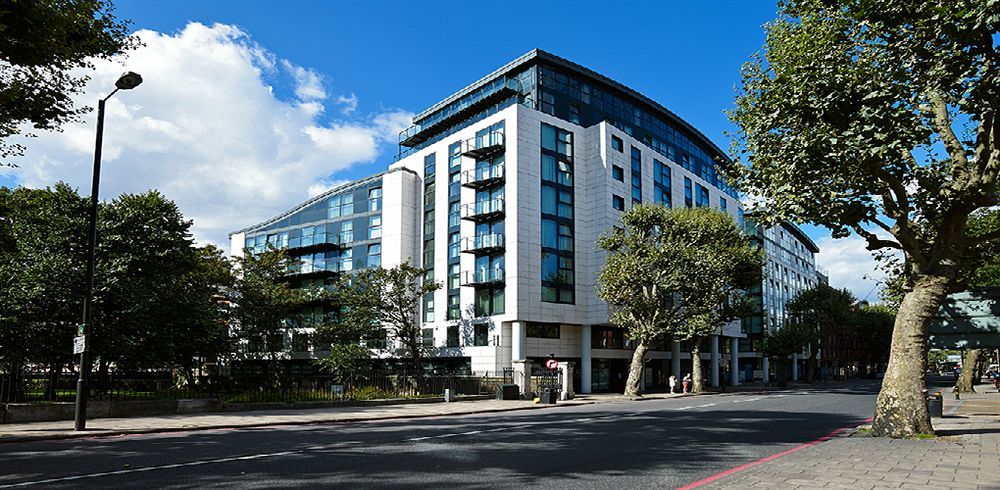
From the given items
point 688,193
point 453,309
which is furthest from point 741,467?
point 688,193

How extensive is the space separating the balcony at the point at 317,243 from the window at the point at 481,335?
17614 mm

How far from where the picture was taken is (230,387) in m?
24.6

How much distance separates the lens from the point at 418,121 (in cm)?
6181

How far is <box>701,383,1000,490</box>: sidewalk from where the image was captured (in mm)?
8805

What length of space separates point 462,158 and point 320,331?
16.3m

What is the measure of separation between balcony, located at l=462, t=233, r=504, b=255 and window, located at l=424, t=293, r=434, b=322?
6.10m

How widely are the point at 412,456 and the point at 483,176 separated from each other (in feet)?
120

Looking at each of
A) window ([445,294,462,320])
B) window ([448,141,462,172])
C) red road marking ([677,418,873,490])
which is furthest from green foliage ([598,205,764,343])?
red road marking ([677,418,873,490])

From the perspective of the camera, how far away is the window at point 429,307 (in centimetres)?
5145

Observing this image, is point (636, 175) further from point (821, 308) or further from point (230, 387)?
point (230, 387)

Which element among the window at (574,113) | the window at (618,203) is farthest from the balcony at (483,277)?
the window at (574,113)

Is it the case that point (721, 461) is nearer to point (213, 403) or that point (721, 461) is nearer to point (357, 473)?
point (357, 473)

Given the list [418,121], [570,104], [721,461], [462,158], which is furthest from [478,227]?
[721,461]

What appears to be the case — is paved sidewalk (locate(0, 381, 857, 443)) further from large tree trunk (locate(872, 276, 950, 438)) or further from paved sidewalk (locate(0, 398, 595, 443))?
large tree trunk (locate(872, 276, 950, 438))
